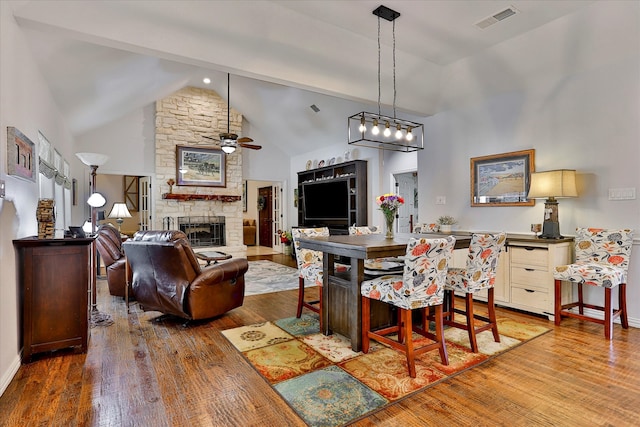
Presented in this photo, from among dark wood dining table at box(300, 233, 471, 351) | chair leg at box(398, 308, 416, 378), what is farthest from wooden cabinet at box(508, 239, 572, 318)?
chair leg at box(398, 308, 416, 378)

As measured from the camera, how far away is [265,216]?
11734mm

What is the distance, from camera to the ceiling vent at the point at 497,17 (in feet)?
11.0

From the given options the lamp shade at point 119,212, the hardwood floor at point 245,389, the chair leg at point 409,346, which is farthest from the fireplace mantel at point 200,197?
the chair leg at point 409,346

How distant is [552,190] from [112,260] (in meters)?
5.53

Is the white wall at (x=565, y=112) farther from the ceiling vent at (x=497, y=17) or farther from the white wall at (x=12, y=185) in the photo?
the white wall at (x=12, y=185)

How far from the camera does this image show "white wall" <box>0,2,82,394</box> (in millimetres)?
2229

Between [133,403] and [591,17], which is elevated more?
[591,17]

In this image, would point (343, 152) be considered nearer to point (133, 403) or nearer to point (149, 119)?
point (149, 119)

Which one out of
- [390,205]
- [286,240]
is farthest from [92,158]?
[286,240]

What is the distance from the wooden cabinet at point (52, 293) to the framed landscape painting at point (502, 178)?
4.63 m

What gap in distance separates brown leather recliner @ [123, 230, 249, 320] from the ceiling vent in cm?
371

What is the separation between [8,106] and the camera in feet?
7.68

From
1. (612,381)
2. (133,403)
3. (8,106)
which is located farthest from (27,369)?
(612,381)

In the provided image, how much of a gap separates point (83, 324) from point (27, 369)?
43 centimetres
